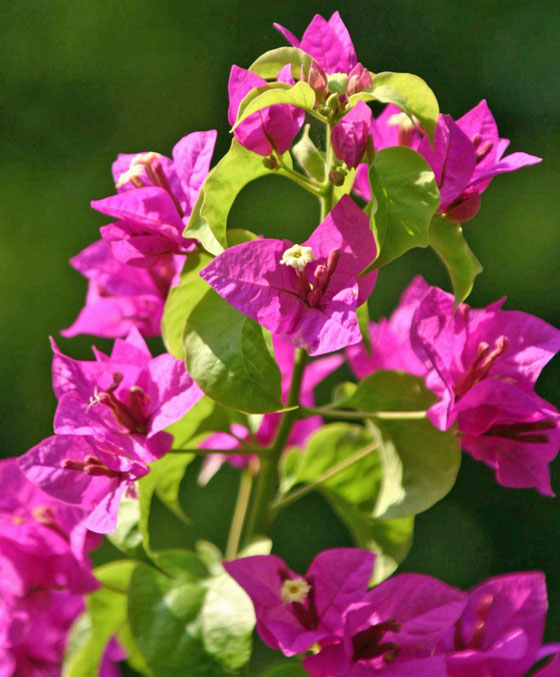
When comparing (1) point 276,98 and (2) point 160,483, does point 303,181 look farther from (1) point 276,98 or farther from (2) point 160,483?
(2) point 160,483

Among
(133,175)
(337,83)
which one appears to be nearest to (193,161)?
(133,175)

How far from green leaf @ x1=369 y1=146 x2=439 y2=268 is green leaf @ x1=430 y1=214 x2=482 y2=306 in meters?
0.05

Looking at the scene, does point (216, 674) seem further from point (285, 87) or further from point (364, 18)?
point (364, 18)

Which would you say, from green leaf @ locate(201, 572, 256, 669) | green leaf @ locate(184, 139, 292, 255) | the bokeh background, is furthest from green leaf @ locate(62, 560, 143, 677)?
the bokeh background

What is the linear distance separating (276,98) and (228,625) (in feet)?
1.30

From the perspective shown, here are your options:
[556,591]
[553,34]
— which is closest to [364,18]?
[553,34]

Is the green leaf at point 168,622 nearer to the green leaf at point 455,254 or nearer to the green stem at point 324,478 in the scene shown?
the green stem at point 324,478

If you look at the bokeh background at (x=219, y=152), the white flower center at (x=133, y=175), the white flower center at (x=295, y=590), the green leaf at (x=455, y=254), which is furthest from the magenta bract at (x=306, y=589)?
the bokeh background at (x=219, y=152)

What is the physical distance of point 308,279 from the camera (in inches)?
28.5

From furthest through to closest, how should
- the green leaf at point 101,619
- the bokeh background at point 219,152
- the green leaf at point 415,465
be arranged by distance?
1. the bokeh background at point 219,152
2. the green leaf at point 101,619
3. the green leaf at point 415,465

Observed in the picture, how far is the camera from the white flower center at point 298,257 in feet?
2.30

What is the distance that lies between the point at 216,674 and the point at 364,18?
2784mm

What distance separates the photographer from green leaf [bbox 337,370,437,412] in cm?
81

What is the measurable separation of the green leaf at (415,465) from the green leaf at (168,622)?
17 cm
